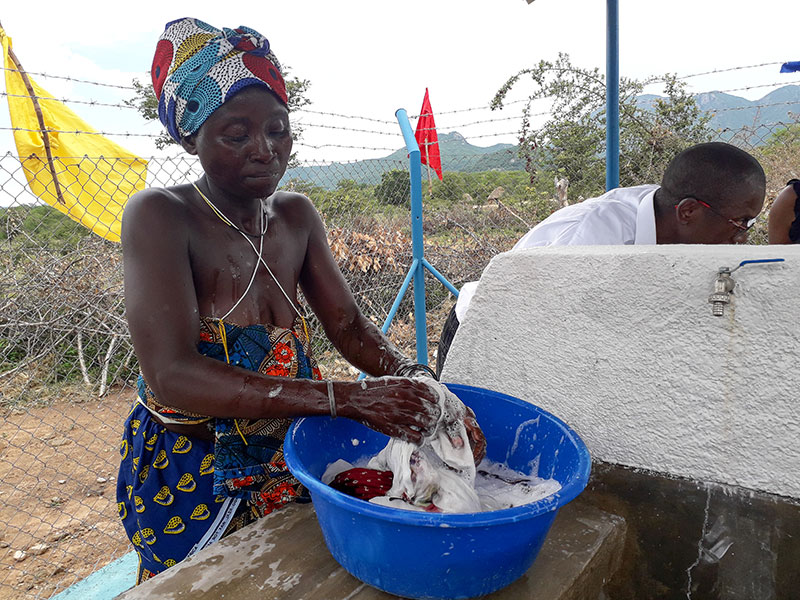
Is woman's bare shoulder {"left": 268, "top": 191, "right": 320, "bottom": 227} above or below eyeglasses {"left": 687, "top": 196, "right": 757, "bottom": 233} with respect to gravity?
above

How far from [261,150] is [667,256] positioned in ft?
3.53

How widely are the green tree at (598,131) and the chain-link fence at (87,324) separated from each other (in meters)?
0.14

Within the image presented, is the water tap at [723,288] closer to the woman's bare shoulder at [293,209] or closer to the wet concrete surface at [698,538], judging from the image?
the wet concrete surface at [698,538]

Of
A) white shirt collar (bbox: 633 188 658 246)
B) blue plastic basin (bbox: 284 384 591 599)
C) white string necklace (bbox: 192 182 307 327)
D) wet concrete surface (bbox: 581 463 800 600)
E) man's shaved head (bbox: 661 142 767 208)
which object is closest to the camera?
blue plastic basin (bbox: 284 384 591 599)

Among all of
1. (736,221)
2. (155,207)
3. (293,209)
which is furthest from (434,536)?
(736,221)

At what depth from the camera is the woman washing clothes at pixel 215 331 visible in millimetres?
1244

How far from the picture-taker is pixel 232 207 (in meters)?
1.58

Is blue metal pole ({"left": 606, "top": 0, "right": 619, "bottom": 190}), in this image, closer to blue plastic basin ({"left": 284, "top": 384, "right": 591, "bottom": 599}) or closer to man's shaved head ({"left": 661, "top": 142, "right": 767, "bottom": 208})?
man's shaved head ({"left": 661, "top": 142, "right": 767, "bottom": 208})

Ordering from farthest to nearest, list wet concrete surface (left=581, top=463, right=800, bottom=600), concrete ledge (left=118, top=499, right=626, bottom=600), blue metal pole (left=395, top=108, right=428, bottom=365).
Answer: blue metal pole (left=395, top=108, right=428, bottom=365)
wet concrete surface (left=581, top=463, right=800, bottom=600)
concrete ledge (left=118, top=499, right=626, bottom=600)

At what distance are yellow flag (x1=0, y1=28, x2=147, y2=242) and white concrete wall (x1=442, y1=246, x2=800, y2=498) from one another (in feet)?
7.85

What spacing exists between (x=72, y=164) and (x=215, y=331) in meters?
2.21

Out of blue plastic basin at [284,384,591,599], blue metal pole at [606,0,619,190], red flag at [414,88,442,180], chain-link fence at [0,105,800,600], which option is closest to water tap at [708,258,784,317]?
blue plastic basin at [284,384,591,599]

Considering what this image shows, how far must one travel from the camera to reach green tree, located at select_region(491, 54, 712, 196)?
684 cm

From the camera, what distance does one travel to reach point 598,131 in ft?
23.6
